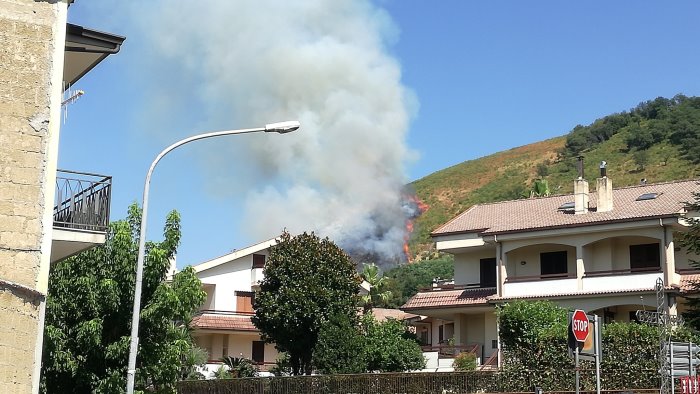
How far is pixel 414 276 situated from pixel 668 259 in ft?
161

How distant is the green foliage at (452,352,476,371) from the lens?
3684 cm

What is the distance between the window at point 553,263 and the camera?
41156mm

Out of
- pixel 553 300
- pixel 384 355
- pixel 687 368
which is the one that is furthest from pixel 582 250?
pixel 687 368

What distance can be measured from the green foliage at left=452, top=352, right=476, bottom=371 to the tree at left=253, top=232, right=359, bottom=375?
4843 millimetres

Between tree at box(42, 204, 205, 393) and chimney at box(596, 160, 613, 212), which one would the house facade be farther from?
tree at box(42, 204, 205, 393)

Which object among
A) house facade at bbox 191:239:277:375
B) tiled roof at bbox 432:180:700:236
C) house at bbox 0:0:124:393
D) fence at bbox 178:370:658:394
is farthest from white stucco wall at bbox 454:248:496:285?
house at bbox 0:0:124:393

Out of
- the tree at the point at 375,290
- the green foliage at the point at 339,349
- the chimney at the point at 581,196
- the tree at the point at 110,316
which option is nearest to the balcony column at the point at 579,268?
the chimney at the point at 581,196

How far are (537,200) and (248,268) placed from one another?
1770cm

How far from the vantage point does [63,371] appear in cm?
2045

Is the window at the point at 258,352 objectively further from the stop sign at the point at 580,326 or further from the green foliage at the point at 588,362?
the stop sign at the point at 580,326

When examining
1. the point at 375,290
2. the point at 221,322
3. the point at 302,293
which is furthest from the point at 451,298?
the point at 221,322

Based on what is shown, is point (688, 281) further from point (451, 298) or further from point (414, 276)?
point (414, 276)

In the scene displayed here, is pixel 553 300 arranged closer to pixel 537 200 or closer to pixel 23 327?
pixel 537 200

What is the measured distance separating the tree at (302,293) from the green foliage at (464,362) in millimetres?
4843
